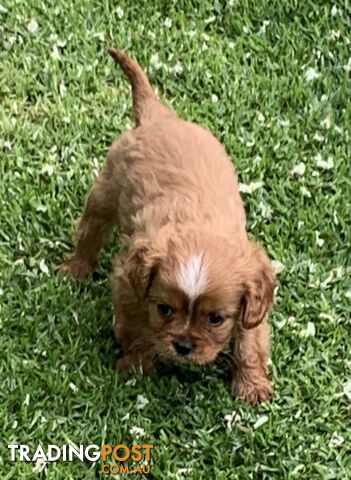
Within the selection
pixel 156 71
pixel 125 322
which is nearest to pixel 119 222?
pixel 125 322

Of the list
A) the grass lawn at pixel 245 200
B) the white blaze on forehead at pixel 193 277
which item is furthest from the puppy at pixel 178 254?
the grass lawn at pixel 245 200

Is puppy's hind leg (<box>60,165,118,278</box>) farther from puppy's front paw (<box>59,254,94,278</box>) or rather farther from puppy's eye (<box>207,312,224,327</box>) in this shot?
puppy's eye (<box>207,312,224,327</box>)

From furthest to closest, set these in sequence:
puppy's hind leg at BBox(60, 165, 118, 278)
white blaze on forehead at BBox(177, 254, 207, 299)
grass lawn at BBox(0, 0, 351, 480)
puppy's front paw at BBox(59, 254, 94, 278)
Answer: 1. puppy's front paw at BBox(59, 254, 94, 278)
2. puppy's hind leg at BBox(60, 165, 118, 278)
3. grass lawn at BBox(0, 0, 351, 480)
4. white blaze on forehead at BBox(177, 254, 207, 299)

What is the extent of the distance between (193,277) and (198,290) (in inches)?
2.3

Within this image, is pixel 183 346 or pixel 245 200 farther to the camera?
pixel 245 200

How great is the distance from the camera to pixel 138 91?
17.4 ft

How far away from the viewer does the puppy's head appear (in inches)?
167

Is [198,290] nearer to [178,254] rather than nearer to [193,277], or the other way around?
[193,277]

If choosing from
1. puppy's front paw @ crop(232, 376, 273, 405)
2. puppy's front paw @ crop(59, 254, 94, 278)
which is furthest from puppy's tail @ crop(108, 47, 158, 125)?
puppy's front paw @ crop(232, 376, 273, 405)

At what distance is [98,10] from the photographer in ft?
22.7

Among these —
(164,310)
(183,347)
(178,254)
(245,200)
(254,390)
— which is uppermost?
(245,200)

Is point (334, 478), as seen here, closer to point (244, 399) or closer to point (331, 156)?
point (244, 399)

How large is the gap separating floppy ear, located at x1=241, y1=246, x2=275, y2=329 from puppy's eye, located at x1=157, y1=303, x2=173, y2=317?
323mm

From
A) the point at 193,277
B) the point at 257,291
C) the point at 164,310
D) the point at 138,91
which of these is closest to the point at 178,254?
the point at 193,277
